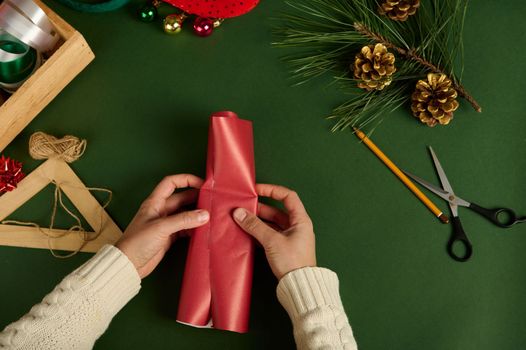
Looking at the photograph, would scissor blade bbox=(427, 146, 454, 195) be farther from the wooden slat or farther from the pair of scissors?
the wooden slat

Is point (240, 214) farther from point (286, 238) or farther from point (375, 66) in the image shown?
point (375, 66)

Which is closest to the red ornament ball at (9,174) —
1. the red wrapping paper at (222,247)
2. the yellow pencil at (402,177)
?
the red wrapping paper at (222,247)

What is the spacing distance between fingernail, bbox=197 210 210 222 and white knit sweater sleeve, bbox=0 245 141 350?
124 millimetres

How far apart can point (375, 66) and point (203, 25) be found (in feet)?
1.05

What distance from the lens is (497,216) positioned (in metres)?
0.83

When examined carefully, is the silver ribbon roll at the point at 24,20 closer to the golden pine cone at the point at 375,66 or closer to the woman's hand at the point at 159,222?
the woman's hand at the point at 159,222

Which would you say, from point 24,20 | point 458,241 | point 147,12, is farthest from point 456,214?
point 24,20

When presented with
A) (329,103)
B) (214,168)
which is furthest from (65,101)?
(329,103)

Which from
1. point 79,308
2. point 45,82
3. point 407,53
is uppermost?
point 407,53

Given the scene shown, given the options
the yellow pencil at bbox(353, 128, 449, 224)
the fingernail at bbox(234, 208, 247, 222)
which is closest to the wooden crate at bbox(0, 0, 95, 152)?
the fingernail at bbox(234, 208, 247, 222)

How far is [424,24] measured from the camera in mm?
857

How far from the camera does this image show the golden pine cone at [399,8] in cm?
82

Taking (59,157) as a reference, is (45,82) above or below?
above

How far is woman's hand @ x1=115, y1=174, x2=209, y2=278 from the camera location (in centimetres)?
71
